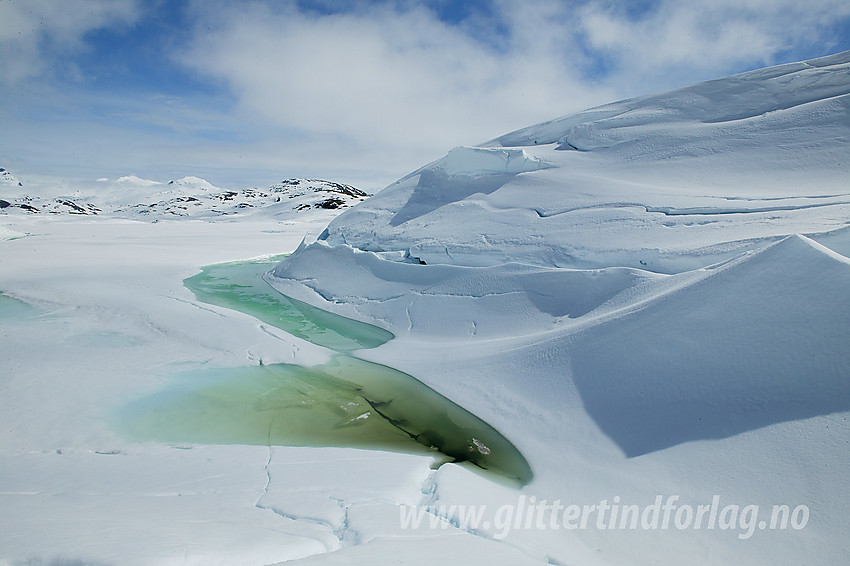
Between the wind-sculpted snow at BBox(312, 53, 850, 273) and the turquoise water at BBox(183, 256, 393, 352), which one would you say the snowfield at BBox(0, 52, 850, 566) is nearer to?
the wind-sculpted snow at BBox(312, 53, 850, 273)

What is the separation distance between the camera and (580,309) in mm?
5480

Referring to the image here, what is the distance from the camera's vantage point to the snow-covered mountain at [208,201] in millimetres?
48391

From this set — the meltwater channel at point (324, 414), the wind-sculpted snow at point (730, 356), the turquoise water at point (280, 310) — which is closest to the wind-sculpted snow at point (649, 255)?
the wind-sculpted snow at point (730, 356)

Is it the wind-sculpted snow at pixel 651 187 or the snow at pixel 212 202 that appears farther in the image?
the snow at pixel 212 202

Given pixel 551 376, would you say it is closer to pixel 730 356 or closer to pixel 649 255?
pixel 730 356

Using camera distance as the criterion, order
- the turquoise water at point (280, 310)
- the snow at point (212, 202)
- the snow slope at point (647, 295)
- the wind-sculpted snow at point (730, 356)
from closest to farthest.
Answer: the snow slope at point (647, 295) < the wind-sculpted snow at point (730, 356) < the turquoise water at point (280, 310) < the snow at point (212, 202)

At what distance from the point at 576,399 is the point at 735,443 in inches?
50.4

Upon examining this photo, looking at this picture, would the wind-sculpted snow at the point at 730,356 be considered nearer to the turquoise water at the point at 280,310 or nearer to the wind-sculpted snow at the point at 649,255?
the wind-sculpted snow at the point at 649,255

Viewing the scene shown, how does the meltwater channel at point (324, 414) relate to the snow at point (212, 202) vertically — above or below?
below

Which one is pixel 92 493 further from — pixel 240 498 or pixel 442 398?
pixel 442 398

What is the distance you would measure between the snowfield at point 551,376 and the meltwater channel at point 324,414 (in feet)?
0.64

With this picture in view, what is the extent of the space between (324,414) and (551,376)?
7.70 ft

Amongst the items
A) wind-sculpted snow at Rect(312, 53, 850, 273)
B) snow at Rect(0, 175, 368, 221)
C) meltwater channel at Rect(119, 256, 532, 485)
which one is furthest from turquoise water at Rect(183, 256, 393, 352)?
snow at Rect(0, 175, 368, 221)

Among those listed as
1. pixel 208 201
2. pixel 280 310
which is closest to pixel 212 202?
pixel 208 201
